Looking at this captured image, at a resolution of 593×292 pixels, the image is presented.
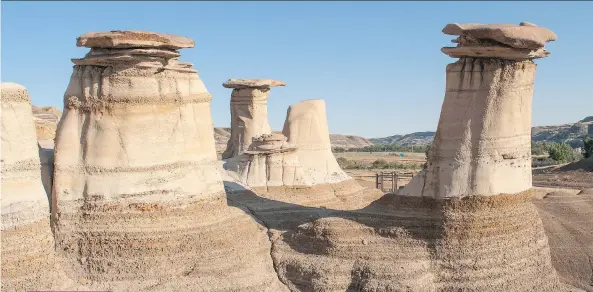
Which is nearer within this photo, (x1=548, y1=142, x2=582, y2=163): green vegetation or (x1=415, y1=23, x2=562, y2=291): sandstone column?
(x1=415, y1=23, x2=562, y2=291): sandstone column

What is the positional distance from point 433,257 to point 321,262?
290 centimetres

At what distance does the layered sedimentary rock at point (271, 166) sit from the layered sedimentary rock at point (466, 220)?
10073 mm

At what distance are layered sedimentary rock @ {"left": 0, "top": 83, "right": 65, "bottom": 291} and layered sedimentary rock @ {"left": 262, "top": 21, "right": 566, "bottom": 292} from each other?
19.8 ft

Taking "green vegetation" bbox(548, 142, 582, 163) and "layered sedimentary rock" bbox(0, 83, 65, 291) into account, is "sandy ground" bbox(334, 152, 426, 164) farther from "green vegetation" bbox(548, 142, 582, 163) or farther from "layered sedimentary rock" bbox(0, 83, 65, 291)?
"layered sedimentary rock" bbox(0, 83, 65, 291)

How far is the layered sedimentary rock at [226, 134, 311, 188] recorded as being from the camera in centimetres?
2641

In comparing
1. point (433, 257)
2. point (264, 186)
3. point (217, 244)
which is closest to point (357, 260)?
point (433, 257)

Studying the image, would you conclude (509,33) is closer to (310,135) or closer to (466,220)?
(466,220)

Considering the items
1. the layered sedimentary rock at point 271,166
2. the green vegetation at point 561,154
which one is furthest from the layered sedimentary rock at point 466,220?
the green vegetation at point 561,154

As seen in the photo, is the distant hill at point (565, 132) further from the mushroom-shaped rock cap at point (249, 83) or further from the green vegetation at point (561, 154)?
the mushroom-shaped rock cap at point (249, 83)

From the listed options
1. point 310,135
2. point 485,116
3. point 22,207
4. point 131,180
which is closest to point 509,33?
point 485,116

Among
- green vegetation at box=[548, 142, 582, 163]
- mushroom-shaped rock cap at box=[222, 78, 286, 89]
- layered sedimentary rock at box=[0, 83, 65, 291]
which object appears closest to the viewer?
layered sedimentary rock at box=[0, 83, 65, 291]

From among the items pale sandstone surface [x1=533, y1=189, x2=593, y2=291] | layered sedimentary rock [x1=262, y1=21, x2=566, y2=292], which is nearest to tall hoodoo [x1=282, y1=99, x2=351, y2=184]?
pale sandstone surface [x1=533, y1=189, x2=593, y2=291]

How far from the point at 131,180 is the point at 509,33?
32.2 feet

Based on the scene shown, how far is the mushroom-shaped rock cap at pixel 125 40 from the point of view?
47.7 feet
